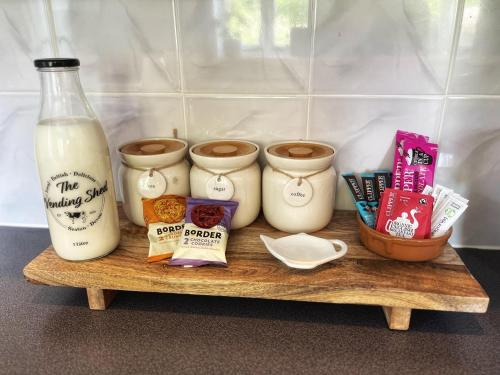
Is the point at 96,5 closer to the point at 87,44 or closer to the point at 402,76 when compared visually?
the point at 87,44

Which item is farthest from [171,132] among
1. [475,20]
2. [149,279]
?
[475,20]

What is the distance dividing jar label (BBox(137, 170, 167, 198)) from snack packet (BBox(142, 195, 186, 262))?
0.01 metres

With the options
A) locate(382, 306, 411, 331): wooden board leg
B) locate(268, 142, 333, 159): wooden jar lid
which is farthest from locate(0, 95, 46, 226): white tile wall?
locate(382, 306, 411, 331): wooden board leg

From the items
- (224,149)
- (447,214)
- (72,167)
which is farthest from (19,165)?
(447,214)

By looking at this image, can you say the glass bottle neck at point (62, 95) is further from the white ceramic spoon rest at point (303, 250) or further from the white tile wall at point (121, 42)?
the white ceramic spoon rest at point (303, 250)

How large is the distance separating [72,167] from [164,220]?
0.52 ft

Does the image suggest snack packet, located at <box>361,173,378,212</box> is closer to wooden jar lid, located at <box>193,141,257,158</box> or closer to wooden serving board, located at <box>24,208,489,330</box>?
wooden serving board, located at <box>24,208,489,330</box>

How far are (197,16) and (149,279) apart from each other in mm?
427

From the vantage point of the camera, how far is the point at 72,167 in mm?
534

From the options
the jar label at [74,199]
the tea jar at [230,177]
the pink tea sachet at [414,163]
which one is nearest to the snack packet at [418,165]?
the pink tea sachet at [414,163]

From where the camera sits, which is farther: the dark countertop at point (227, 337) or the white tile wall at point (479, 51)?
the white tile wall at point (479, 51)

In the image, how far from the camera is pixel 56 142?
0.52m

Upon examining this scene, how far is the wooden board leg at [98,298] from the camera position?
0.58 metres

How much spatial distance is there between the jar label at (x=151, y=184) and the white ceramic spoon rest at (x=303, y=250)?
18 centimetres
